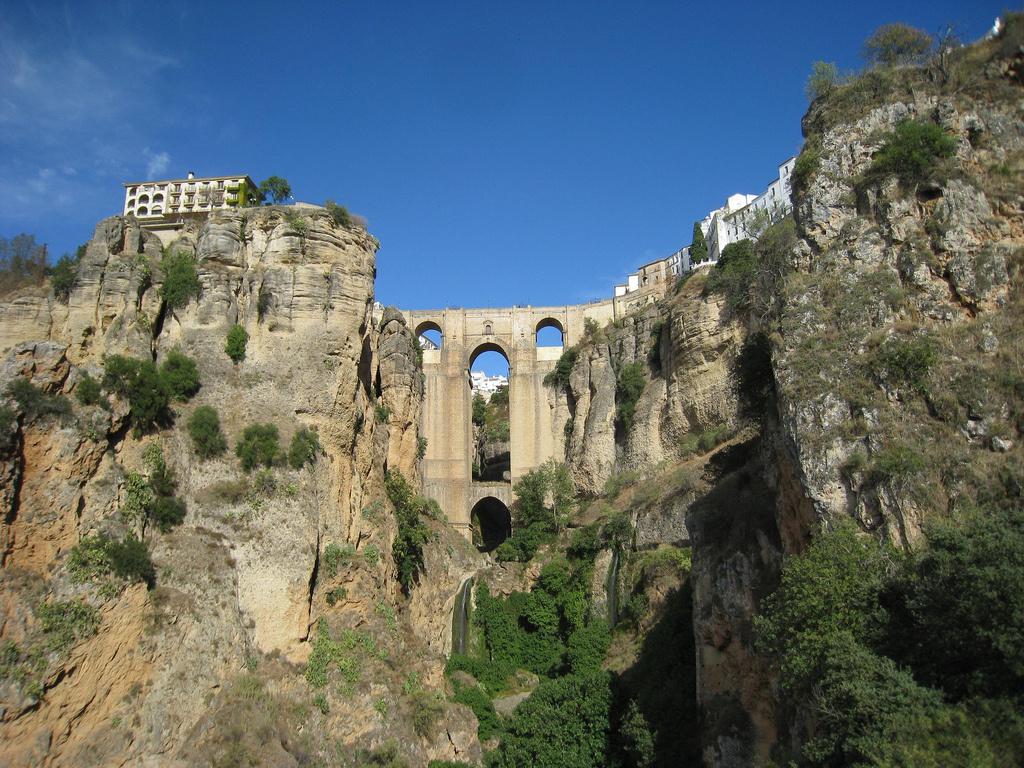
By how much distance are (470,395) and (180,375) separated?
25720 mm

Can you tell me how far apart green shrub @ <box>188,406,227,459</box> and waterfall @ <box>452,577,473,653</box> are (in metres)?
13.9

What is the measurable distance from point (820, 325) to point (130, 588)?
16125 millimetres

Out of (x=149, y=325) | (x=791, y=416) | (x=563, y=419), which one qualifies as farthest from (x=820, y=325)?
(x=563, y=419)

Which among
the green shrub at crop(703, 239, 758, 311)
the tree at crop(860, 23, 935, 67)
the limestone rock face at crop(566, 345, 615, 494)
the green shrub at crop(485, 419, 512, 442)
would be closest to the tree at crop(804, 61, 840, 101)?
the tree at crop(860, 23, 935, 67)

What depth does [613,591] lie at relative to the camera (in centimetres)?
3173

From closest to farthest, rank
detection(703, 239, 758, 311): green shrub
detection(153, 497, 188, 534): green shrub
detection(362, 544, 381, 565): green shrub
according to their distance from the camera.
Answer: detection(153, 497, 188, 534): green shrub
detection(362, 544, 381, 565): green shrub
detection(703, 239, 758, 311): green shrub

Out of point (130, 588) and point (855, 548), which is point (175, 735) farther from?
point (855, 548)

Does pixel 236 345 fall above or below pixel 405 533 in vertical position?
above

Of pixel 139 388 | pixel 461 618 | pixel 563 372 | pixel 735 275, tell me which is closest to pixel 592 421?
pixel 563 372

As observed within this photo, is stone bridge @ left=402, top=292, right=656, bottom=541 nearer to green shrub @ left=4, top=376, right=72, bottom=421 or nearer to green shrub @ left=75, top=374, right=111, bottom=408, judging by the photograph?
green shrub @ left=75, top=374, right=111, bottom=408

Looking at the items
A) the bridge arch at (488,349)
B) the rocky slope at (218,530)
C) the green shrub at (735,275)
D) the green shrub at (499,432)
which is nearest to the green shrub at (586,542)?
the rocky slope at (218,530)

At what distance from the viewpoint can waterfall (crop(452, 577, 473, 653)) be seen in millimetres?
30812

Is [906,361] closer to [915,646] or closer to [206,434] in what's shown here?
[915,646]

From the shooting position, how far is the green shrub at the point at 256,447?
21109mm
